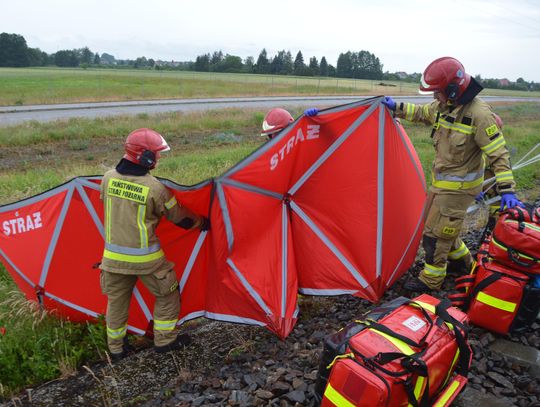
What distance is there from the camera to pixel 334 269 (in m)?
4.69

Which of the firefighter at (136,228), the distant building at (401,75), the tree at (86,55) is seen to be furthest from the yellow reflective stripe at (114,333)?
the tree at (86,55)

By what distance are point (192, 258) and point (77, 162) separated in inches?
396

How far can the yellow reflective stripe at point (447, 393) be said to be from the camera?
2.83m

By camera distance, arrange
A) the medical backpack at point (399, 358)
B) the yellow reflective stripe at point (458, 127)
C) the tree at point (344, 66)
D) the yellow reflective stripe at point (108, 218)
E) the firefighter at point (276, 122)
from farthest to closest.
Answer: the tree at point (344, 66) < the firefighter at point (276, 122) < the yellow reflective stripe at point (458, 127) < the yellow reflective stripe at point (108, 218) < the medical backpack at point (399, 358)

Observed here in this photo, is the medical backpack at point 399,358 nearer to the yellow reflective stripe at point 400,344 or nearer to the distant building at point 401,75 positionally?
the yellow reflective stripe at point 400,344

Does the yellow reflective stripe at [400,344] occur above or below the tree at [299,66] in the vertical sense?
below

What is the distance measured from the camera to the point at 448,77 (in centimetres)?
420

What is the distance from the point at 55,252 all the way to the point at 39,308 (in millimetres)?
691

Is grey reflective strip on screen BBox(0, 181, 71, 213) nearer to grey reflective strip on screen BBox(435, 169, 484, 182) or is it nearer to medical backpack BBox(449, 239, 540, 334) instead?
grey reflective strip on screen BBox(435, 169, 484, 182)

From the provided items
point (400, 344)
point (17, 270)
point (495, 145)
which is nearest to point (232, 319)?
point (400, 344)

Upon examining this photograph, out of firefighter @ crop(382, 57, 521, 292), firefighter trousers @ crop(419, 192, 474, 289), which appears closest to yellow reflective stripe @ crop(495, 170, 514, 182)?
firefighter @ crop(382, 57, 521, 292)

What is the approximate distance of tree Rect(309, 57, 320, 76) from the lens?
93.0 m

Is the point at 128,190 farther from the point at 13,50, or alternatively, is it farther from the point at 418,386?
the point at 13,50

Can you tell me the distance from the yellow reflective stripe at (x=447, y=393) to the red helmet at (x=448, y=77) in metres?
2.69
